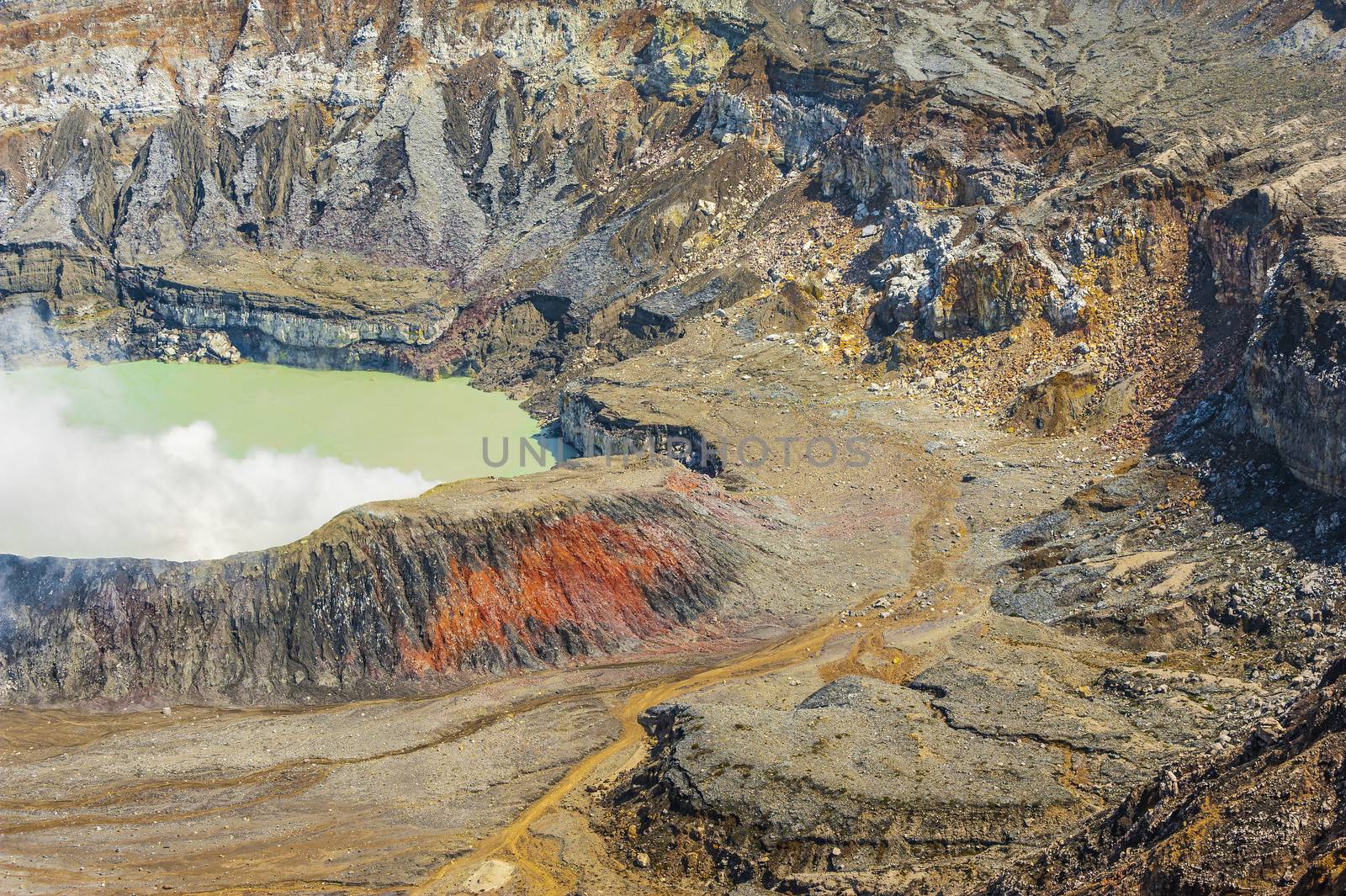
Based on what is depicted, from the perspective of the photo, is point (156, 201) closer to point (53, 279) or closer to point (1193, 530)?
point (53, 279)

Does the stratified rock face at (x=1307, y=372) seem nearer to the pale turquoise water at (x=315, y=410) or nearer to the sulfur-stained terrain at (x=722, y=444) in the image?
the sulfur-stained terrain at (x=722, y=444)

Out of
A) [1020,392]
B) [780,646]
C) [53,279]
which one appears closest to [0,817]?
[780,646]

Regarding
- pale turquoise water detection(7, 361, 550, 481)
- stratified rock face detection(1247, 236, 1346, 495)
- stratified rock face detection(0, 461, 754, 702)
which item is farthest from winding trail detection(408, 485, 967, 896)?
pale turquoise water detection(7, 361, 550, 481)

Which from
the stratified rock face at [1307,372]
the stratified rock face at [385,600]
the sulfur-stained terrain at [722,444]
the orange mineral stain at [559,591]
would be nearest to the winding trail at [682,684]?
the sulfur-stained terrain at [722,444]

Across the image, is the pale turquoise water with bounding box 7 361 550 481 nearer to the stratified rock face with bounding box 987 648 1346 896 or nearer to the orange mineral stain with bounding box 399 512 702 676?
the orange mineral stain with bounding box 399 512 702 676

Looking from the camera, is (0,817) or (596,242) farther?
(596,242)

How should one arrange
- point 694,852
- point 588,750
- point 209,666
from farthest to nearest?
point 209,666 < point 588,750 < point 694,852

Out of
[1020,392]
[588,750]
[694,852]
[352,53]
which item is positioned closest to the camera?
[694,852]
